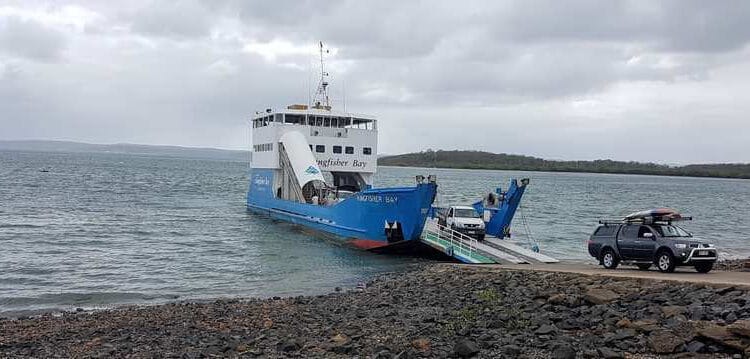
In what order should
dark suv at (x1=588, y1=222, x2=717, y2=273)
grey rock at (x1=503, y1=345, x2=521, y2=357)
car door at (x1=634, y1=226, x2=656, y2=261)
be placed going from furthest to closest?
car door at (x1=634, y1=226, x2=656, y2=261) → dark suv at (x1=588, y1=222, x2=717, y2=273) → grey rock at (x1=503, y1=345, x2=521, y2=357)

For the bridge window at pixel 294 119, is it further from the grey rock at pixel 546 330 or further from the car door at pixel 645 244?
the grey rock at pixel 546 330

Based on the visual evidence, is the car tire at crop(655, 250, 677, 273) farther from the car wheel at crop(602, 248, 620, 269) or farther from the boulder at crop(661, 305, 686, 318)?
the boulder at crop(661, 305, 686, 318)

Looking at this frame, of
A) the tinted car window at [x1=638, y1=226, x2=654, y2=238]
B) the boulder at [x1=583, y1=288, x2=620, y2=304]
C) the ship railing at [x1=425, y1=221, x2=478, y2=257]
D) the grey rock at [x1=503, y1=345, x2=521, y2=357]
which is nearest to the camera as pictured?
the grey rock at [x1=503, y1=345, x2=521, y2=357]

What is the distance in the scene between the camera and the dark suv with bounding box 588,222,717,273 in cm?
1620

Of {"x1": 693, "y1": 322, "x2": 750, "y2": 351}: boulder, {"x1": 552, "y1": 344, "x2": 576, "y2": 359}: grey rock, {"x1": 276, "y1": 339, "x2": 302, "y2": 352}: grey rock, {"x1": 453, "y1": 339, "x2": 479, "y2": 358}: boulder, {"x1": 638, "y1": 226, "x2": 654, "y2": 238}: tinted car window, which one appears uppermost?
{"x1": 638, "y1": 226, "x2": 654, "y2": 238}: tinted car window

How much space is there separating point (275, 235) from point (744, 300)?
82.0ft

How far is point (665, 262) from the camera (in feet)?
54.3

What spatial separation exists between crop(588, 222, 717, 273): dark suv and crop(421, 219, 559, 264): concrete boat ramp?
12.4 feet

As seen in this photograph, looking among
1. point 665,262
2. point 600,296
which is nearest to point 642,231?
point 665,262

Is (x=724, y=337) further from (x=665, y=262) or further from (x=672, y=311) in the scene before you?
(x=665, y=262)

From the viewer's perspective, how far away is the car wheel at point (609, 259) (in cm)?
1805

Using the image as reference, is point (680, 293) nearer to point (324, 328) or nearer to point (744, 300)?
point (744, 300)

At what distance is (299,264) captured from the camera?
81.5ft

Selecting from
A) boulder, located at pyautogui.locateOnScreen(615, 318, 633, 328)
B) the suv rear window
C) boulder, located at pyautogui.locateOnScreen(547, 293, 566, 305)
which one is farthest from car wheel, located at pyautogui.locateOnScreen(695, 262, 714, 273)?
boulder, located at pyautogui.locateOnScreen(615, 318, 633, 328)
